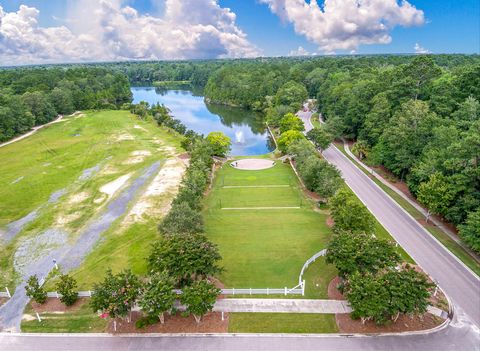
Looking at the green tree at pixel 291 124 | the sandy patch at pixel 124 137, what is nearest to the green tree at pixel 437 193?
the green tree at pixel 291 124

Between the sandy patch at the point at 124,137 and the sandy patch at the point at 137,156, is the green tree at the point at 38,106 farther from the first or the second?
the sandy patch at the point at 137,156

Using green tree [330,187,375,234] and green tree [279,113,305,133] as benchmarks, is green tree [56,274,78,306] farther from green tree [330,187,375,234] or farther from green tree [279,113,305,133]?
green tree [279,113,305,133]

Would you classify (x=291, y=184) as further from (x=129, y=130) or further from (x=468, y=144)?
(x=129, y=130)

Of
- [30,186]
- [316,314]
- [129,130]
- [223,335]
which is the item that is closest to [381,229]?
[316,314]

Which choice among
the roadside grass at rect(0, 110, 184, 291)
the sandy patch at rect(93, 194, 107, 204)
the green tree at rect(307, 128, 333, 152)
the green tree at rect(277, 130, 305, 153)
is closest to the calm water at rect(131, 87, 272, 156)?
the green tree at rect(277, 130, 305, 153)

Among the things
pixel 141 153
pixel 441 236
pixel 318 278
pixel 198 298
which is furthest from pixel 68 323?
pixel 141 153
